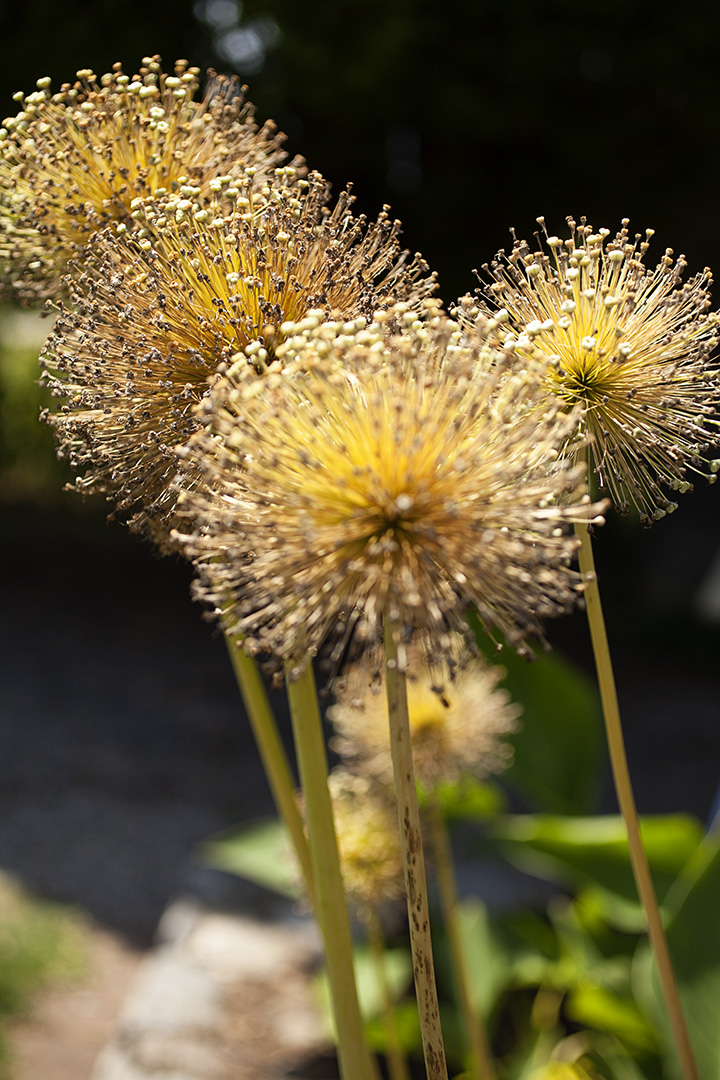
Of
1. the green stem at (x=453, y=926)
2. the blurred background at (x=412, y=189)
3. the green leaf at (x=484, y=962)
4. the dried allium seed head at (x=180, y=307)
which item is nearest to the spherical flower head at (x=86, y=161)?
the dried allium seed head at (x=180, y=307)

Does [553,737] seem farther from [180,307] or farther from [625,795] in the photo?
[180,307]

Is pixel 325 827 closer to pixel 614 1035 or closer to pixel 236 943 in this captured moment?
pixel 614 1035

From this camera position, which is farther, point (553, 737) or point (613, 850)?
point (553, 737)

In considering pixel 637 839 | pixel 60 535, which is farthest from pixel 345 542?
pixel 60 535

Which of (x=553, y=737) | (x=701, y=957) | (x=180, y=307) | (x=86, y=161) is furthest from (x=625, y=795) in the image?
(x=553, y=737)

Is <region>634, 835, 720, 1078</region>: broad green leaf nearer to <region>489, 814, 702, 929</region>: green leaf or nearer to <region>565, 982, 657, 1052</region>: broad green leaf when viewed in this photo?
<region>489, 814, 702, 929</region>: green leaf

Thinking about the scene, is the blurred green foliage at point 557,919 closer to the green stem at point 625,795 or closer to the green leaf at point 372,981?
the green leaf at point 372,981

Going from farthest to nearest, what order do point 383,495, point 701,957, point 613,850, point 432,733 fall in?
point 613,850 < point 432,733 < point 701,957 < point 383,495
